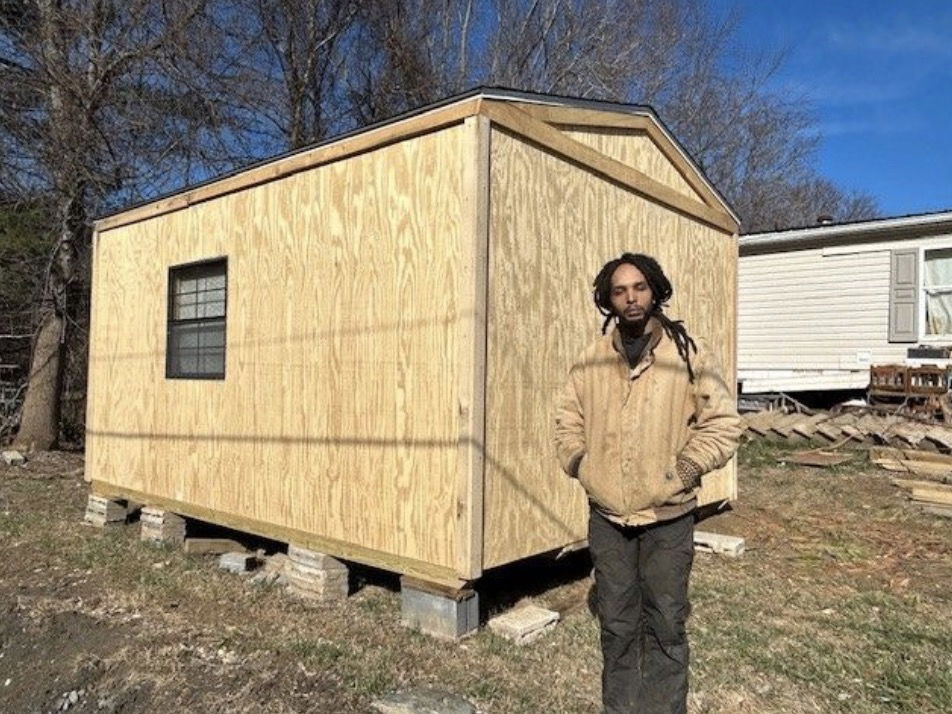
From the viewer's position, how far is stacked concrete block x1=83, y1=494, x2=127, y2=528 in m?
6.61

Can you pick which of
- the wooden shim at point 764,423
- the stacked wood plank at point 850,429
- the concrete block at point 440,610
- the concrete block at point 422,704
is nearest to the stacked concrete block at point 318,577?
the concrete block at point 440,610

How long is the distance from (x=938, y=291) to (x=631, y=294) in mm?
10749

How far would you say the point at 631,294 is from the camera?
2734 mm

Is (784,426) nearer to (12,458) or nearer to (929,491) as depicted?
(929,491)

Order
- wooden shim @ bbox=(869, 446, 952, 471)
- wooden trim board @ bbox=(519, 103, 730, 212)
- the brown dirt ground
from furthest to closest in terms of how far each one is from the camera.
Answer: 1. wooden shim @ bbox=(869, 446, 952, 471)
2. wooden trim board @ bbox=(519, 103, 730, 212)
3. the brown dirt ground

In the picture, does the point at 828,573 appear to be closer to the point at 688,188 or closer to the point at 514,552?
the point at 514,552

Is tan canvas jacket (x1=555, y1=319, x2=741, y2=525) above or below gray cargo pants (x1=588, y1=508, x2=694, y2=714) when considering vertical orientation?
above

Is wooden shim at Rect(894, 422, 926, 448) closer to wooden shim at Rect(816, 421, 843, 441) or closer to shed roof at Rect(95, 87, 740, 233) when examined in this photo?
wooden shim at Rect(816, 421, 843, 441)

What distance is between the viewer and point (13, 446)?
10.5m

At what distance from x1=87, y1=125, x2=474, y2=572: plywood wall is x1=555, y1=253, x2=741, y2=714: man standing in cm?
122

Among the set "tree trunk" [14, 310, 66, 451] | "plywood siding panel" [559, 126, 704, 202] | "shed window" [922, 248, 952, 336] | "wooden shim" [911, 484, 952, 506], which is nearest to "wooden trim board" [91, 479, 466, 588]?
"plywood siding panel" [559, 126, 704, 202]

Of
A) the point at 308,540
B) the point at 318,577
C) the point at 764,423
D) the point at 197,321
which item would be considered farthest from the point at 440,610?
the point at 764,423

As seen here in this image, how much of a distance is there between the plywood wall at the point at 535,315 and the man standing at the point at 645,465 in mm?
1229

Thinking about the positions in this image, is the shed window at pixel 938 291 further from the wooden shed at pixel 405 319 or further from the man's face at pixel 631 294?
the man's face at pixel 631 294
